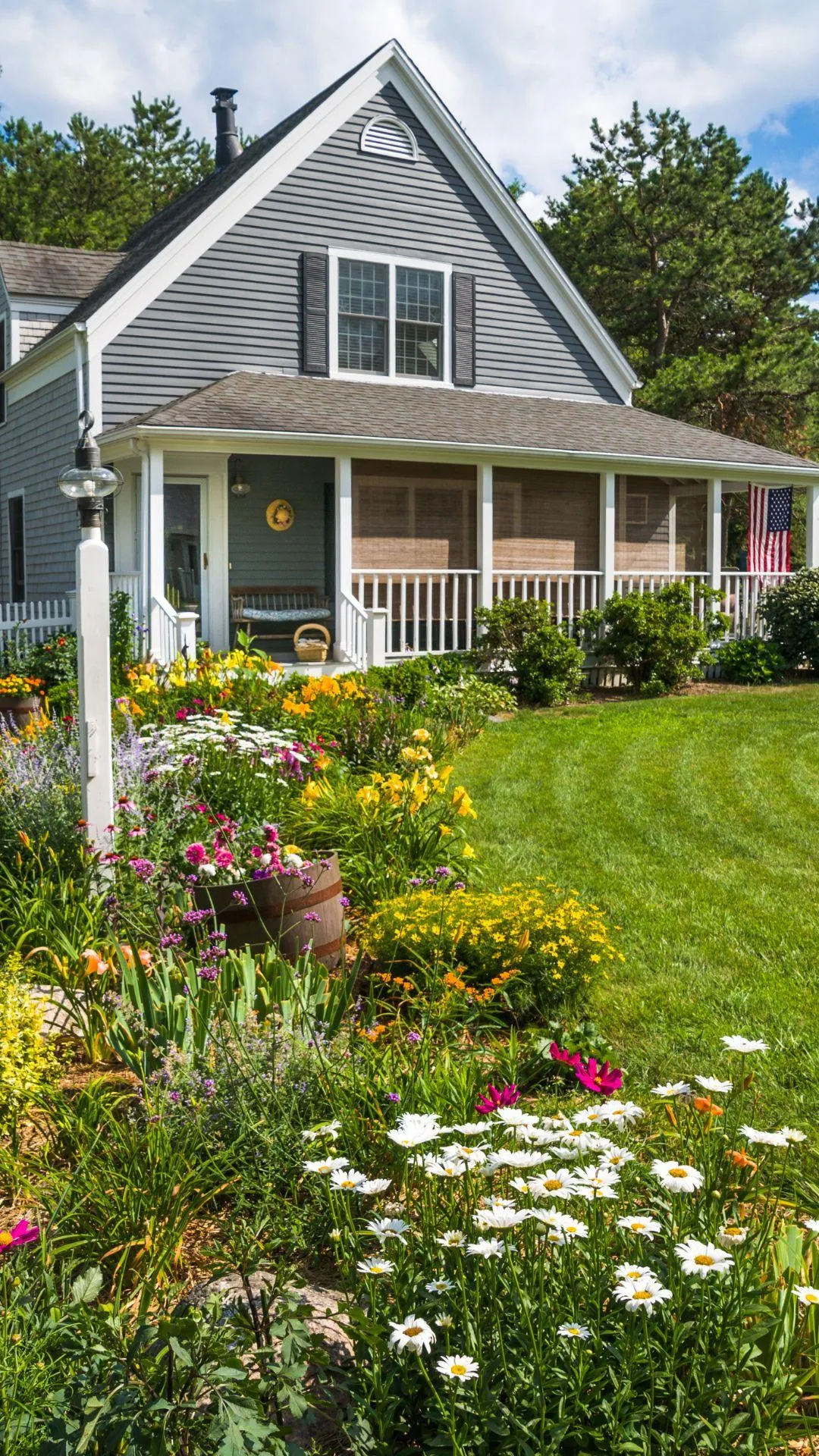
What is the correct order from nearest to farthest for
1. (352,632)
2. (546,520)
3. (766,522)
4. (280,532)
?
(352,632) < (280,532) < (546,520) < (766,522)

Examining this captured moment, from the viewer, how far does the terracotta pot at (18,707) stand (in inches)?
402

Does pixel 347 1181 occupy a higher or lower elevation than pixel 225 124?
lower

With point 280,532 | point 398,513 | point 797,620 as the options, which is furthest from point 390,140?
point 797,620

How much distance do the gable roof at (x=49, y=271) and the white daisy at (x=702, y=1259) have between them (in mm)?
18107

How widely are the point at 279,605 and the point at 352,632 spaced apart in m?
2.69

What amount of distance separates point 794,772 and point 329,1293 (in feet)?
23.0

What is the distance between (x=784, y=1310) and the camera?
81.6 inches

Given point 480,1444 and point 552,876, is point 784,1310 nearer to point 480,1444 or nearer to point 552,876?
point 480,1444

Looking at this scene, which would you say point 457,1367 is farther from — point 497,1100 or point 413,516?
point 413,516

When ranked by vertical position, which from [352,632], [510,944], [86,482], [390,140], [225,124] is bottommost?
[510,944]

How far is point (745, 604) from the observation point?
16.6 metres

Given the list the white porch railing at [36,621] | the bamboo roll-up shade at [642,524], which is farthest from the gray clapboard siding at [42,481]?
the bamboo roll-up shade at [642,524]

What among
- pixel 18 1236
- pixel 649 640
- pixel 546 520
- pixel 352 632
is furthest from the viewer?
pixel 546 520

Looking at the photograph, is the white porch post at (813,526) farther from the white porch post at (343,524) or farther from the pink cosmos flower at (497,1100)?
the pink cosmos flower at (497,1100)
